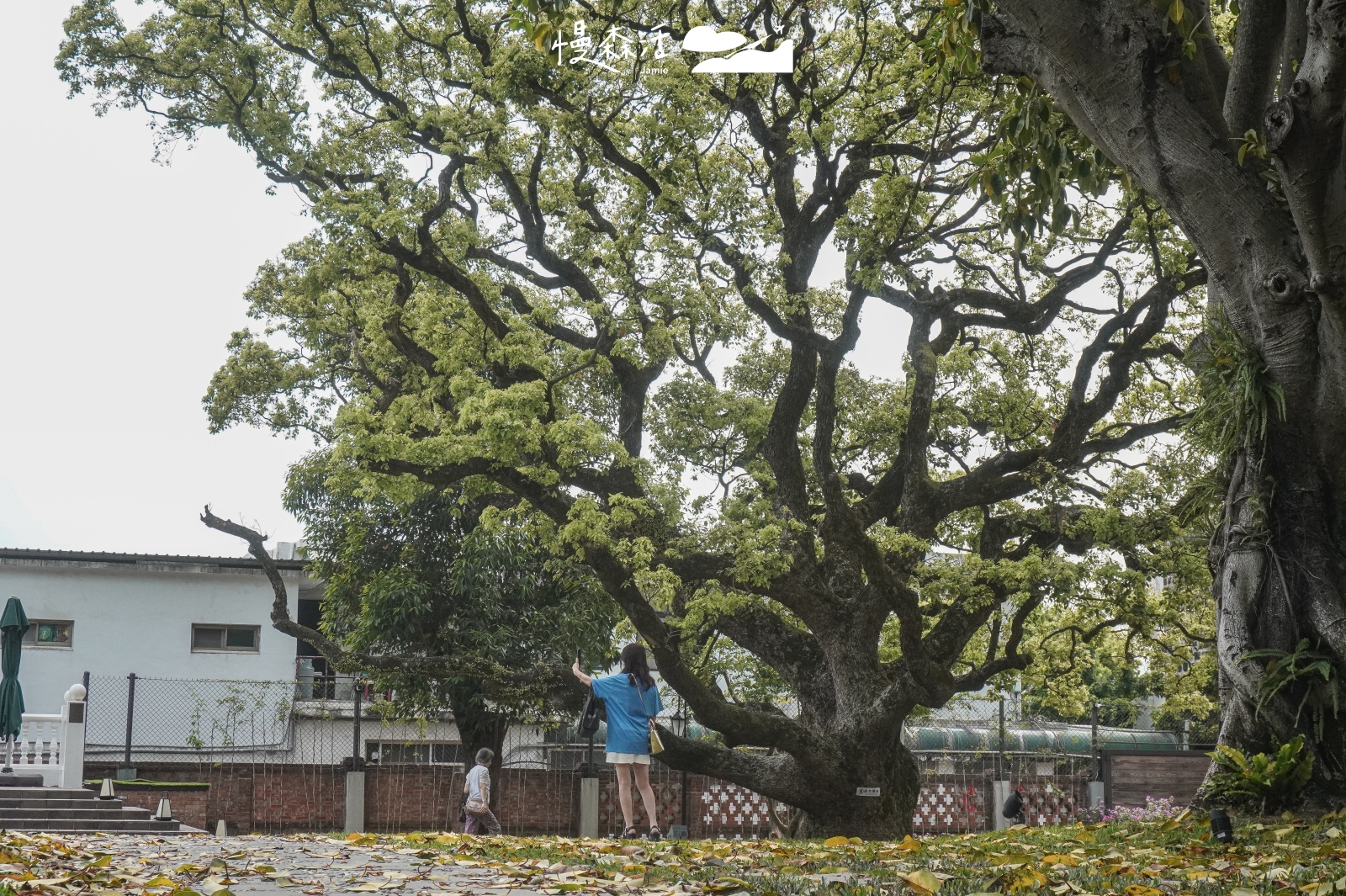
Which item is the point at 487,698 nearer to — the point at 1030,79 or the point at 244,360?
the point at 244,360

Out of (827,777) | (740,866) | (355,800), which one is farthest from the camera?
(355,800)

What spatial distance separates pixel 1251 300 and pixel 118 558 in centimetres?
2692

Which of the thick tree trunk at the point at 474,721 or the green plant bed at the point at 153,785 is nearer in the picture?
the green plant bed at the point at 153,785

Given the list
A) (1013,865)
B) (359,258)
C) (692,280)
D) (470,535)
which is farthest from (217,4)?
(1013,865)

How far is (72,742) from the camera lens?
59.4ft

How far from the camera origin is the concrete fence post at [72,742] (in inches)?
709

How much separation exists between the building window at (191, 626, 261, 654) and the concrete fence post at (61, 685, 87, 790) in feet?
37.0

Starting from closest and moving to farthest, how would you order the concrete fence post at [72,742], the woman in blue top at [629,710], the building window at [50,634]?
1. the woman in blue top at [629,710]
2. the concrete fence post at [72,742]
3. the building window at [50,634]

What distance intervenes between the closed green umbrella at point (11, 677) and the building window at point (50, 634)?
9.79 metres

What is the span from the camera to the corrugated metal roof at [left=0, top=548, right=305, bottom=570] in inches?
1117

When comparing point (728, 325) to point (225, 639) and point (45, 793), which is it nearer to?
point (45, 793)

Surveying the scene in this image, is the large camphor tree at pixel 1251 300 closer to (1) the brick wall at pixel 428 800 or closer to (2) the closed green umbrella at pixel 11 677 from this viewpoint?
(1) the brick wall at pixel 428 800

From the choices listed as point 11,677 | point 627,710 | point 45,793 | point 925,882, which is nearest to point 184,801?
point 45,793

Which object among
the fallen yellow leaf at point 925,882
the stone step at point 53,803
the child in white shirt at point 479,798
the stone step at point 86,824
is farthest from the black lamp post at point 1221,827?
the stone step at point 53,803
